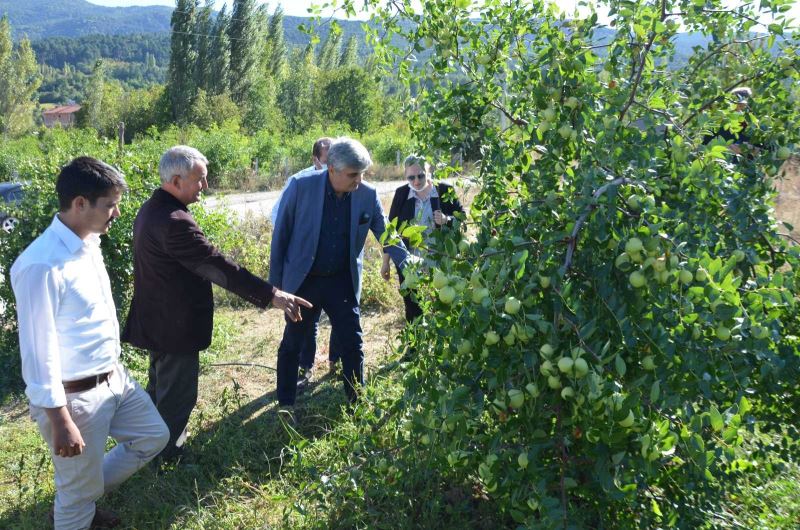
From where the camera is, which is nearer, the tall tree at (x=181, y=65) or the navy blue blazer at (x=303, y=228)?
the navy blue blazer at (x=303, y=228)

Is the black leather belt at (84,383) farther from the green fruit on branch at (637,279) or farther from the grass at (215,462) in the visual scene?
the green fruit on branch at (637,279)

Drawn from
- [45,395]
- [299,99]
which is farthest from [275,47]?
[45,395]

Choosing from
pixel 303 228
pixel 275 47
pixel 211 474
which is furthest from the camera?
pixel 275 47

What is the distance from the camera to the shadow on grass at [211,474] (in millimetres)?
3561

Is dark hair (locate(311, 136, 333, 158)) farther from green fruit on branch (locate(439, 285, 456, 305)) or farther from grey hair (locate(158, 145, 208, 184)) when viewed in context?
green fruit on branch (locate(439, 285, 456, 305))

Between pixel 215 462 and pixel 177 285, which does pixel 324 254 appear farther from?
pixel 215 462

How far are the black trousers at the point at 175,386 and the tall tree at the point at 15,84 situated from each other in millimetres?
61415

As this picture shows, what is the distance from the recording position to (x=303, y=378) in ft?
17.5

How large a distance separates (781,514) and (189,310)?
293 cm

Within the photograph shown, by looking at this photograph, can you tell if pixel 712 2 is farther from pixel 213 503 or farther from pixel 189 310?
pixel 213 503

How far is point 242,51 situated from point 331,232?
156 ft

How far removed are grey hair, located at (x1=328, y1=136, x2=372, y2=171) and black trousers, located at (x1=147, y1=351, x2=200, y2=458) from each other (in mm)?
1331

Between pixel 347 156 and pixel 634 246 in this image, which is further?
pixel 347 156

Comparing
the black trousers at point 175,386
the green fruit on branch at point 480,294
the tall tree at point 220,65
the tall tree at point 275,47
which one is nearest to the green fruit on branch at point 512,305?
the green fruit on branch at point 480,294
